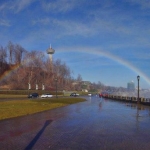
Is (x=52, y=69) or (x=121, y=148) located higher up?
(x=52, y=69)

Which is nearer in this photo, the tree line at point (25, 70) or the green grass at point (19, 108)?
the green grass at point (19, 108)

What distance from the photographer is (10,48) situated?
102062mm

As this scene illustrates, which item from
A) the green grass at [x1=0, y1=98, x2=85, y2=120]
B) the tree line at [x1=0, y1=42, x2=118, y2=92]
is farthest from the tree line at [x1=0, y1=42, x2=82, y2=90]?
the green grass at [x1=0, y1=98, x2=85, y2=120]

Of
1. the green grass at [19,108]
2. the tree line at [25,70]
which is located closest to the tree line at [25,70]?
the tree line at [25,70]

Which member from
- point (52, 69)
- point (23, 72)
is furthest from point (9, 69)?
point (52, 69)

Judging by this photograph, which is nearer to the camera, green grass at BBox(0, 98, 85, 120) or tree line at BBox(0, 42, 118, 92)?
green grass at BBox(0, 98, 85, 120)

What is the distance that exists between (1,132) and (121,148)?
19.8 feet

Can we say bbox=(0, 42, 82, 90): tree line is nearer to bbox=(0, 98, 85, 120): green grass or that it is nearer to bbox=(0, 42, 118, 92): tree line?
bbox=(0, 42, 118, 92): tree line

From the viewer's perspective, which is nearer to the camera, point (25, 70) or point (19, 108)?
point (19, 108)

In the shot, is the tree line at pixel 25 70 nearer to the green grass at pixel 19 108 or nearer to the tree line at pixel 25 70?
the tree line at pixel 25 70

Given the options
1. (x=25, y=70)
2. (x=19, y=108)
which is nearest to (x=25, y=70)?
(x=25, y=70)

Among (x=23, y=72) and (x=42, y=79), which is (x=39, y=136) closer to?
(x=23, y=72)

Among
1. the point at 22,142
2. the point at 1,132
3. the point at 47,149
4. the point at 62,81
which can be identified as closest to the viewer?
the point at 47,149

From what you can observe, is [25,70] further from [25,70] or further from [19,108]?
[19,108]
